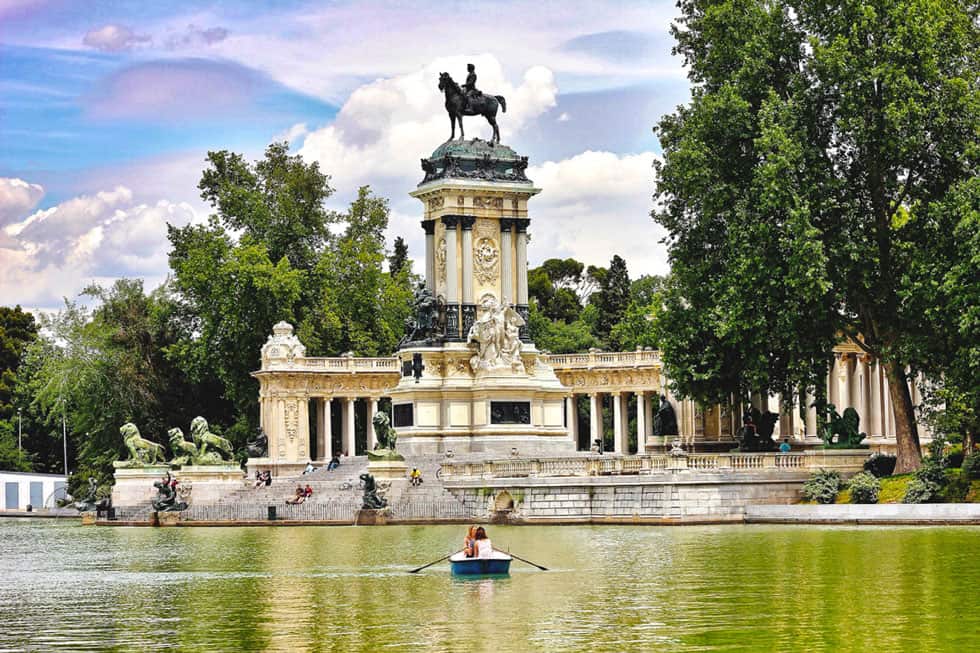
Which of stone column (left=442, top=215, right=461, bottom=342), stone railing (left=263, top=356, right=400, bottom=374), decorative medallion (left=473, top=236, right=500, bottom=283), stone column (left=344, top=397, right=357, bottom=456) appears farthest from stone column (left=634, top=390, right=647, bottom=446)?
stone column (left=442, top=215, right=461, bottom=342)

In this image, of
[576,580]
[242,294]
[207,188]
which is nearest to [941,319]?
[576,580]

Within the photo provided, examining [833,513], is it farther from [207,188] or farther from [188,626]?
[207,188]

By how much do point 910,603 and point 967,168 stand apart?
26.5 metres

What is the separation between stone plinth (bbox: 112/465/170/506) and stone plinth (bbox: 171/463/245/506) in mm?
1358

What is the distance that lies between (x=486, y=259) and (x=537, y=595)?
1546 inches

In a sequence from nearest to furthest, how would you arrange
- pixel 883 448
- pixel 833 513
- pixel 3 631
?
1. pixel 3 631
2. pixel 833 513
3. pixel 883 448

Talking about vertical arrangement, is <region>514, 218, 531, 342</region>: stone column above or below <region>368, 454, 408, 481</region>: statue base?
above

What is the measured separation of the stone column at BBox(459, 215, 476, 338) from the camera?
6612 centimetres

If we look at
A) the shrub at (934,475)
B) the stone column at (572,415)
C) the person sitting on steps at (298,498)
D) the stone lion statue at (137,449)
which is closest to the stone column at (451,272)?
the person sitting on steps at (298,498)

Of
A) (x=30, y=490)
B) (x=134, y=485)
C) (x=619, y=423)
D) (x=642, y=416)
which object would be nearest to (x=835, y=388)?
(x=642, y=416)

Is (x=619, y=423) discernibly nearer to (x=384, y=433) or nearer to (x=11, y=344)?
(x=384, y=433)

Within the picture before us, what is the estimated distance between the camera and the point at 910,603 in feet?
84.0

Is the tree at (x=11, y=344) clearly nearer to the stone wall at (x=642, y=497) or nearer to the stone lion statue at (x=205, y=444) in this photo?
the stone lion statue at (x=205, y=444)

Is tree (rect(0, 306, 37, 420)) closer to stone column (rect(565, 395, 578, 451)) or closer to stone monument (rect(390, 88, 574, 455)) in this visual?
stone column (rect(565, 395, 578, 451))
